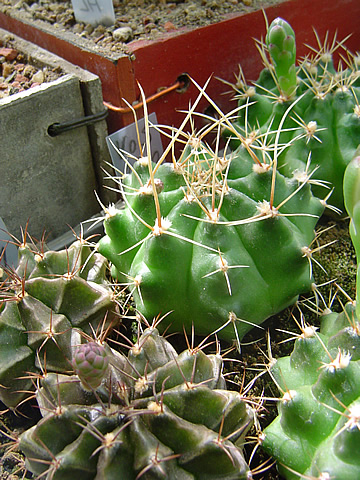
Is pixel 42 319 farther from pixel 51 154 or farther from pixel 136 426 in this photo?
pixel 51 154

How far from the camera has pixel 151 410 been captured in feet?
1.96

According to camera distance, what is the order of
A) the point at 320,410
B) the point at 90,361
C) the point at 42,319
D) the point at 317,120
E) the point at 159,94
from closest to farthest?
the point at 90,361
the point at 320,410
the point at 42,319
the point at 317,120
the point at 159,94

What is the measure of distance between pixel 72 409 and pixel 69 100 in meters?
0.75

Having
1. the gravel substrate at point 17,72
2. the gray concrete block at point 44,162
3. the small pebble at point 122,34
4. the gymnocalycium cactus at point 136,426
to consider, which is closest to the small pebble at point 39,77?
the gravel substrate at point 17,72

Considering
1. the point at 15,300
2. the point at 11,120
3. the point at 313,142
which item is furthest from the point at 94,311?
the point at 313,142

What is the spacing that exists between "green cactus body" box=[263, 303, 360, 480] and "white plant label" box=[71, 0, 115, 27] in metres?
0.97

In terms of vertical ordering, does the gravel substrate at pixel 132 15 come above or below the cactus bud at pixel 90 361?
above

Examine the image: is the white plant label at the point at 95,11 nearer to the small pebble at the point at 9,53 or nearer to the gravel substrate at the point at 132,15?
the gravel substrate at the point at 132,15

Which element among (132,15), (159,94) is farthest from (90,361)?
(132,15)

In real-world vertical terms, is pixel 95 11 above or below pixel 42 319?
above

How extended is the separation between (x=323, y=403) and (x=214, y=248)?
277mm

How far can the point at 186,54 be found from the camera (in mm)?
1234

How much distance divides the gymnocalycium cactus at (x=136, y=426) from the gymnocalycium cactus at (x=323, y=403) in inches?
2.9

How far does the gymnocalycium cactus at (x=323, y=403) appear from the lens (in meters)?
0.56
